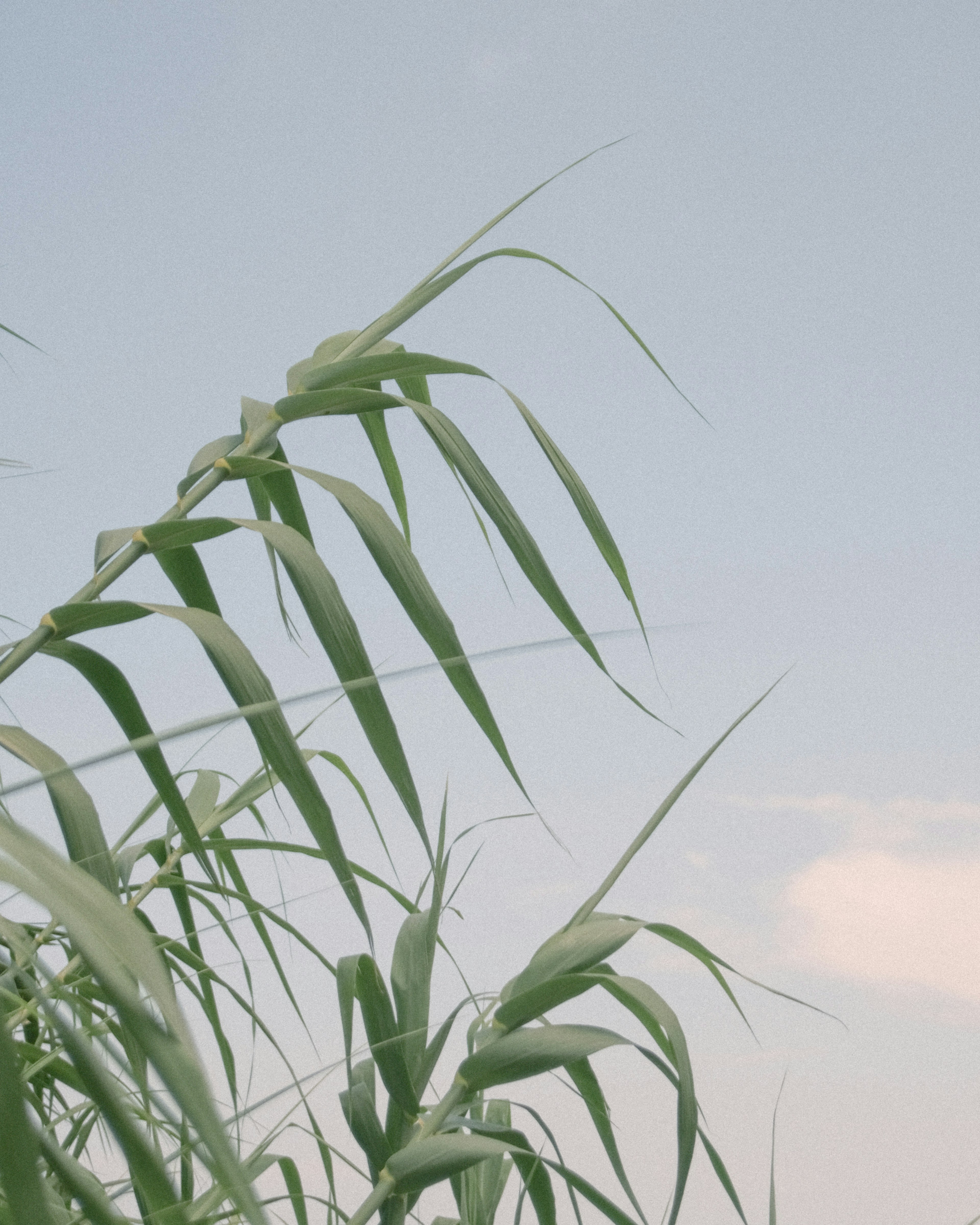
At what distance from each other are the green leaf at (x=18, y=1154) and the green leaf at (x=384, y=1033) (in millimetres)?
265

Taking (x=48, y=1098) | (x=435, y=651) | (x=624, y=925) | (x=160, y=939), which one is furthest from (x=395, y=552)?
(x=48, y=1098)

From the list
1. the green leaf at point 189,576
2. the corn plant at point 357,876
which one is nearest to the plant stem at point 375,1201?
the corn plant at point 357,876

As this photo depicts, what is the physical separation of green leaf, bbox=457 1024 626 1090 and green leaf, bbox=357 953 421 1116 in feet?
0.10

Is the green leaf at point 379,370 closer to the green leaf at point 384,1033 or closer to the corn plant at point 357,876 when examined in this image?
the corn plant at point 357,876

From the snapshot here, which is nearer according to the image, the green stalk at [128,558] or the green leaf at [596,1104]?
the green stalk at [128,558]

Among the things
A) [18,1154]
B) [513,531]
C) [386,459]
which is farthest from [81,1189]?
[386,459]

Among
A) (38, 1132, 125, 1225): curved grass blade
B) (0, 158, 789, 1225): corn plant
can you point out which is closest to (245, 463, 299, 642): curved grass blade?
(0, 158, 789, 1225): corn plant

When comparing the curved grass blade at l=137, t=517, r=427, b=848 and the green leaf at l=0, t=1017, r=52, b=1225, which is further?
the curved grass blade at l=137, t=517, r=427, b=848

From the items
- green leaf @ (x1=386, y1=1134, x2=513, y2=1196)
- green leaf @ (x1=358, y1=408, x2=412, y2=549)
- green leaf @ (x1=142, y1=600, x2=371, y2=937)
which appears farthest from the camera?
green leaf @ (x1=358, y1=408, x2=412, y2=549)

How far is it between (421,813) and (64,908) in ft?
0.59

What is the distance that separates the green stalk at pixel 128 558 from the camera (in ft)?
1.08

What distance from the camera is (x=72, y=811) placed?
309 mm

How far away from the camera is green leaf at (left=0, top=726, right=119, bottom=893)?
0.96 feet

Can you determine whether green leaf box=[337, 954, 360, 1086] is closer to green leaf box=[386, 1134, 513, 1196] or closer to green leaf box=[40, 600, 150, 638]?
green leaf box=[386, 1134, 513, 1196]
